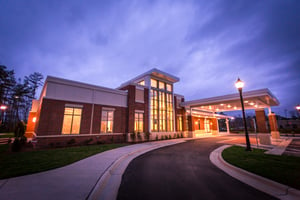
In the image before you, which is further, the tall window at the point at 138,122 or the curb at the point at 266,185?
the tall window at the point at 138,122

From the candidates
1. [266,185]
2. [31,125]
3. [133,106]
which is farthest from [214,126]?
[31,125]

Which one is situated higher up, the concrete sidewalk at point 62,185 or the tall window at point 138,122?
the tall window at point 138,122

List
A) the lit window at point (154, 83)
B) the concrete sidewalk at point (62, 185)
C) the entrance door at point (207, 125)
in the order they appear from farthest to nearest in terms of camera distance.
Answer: the entrance door at point (207, 125), the lit window at point (154, 83), the concrete sidewalk at point (62, 185)

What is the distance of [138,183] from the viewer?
4887 mm

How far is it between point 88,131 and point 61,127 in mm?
2915

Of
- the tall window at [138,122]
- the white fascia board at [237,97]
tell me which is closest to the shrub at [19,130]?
the tall window at [138,122]

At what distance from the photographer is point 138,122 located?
20.7 meters

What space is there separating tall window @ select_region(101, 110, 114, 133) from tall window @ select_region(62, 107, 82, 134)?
2984 millimetres

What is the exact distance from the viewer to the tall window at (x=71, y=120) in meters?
14.5

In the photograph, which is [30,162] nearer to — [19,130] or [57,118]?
[57,118]

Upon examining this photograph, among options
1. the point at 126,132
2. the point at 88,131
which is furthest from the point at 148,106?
the point at 88,131

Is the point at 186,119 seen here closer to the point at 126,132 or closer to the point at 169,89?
the point at 169,89

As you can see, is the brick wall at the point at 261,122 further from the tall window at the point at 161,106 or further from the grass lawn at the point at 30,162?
the grass lawn at the point at 30,162

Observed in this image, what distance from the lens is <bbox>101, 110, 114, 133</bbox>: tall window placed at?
17.3 metres
